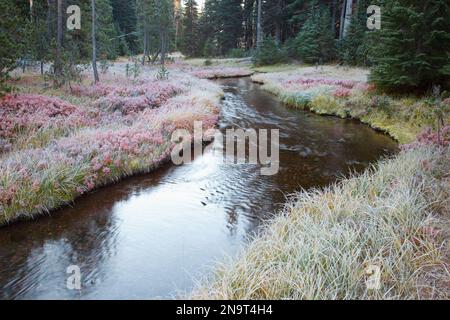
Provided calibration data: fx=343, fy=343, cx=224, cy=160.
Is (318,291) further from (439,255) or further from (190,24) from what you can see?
(190,24)

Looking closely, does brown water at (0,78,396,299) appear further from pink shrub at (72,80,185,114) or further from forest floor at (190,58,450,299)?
pink shrub at (72,80,185,114)

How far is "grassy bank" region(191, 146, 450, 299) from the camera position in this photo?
13.0ft

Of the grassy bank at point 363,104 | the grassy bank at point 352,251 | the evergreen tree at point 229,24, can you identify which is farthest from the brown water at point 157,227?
the evergreen tree at point 229,24

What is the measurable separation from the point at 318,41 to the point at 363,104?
19861mm

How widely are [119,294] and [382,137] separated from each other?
1113 cm

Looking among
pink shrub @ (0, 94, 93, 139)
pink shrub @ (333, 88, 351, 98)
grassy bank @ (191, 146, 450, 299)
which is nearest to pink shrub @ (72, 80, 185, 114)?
pink shrub @ (0, 94, 93, 139)

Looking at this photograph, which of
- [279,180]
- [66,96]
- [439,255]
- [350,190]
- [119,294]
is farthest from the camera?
[66,96]

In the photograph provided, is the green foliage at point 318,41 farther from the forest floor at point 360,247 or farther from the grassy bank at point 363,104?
the forest floor at point 360,247

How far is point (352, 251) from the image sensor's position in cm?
445

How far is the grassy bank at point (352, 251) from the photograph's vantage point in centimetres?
397

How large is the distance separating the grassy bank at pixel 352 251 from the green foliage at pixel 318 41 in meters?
29.2

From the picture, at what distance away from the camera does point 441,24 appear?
1306 centimetres

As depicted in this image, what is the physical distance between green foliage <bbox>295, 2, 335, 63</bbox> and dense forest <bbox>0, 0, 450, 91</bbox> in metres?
0.10
